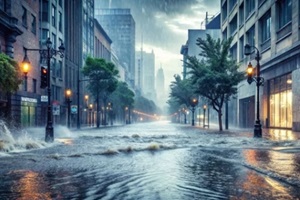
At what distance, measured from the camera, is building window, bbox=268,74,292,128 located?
3494 centimetres

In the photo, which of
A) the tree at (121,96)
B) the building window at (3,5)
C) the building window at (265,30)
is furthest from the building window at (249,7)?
the tree at (121,96)

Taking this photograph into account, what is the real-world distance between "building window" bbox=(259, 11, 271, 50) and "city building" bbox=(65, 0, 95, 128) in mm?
26628

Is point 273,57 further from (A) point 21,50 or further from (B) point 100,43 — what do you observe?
(B) point 100,43

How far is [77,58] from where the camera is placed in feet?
235

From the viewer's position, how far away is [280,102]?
37.3m


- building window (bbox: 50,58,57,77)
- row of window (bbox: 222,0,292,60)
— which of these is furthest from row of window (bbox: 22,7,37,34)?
row of window (bbox: 222,0,292,60)

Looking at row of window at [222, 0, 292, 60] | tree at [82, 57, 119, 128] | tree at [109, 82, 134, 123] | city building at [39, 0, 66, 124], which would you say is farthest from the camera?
tree at [109, 82, 134, 123]

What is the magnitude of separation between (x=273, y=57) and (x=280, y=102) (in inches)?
179

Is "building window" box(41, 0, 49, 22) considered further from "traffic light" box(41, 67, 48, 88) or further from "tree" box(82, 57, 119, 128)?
"traffic light" box(41, 67, 48, 88)

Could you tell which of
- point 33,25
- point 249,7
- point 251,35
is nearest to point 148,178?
point 33,25

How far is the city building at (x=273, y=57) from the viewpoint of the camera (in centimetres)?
3180

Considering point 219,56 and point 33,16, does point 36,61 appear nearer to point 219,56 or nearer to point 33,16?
point 33,16

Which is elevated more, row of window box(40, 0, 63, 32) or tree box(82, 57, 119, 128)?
row of window box(40, 0, 63, 32)

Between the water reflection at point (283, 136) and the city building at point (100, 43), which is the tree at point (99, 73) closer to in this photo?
the city building at point (100, 43)
